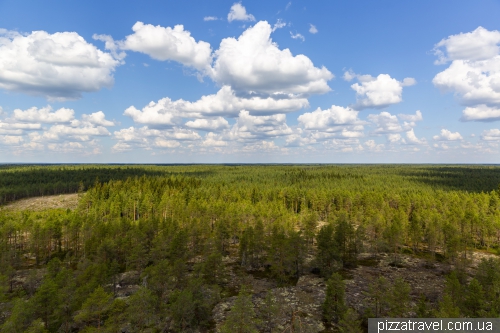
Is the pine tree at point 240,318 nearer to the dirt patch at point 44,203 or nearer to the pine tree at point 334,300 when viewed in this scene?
the pine tree at point 334,300

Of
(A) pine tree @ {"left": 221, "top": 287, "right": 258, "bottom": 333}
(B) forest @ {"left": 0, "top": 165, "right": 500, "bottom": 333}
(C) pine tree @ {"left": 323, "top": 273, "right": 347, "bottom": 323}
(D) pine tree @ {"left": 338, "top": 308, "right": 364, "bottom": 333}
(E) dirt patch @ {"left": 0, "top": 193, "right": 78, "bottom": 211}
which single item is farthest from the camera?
(E) dirt patch @ {"left": 0, "top": 193, "right": 78, "bottom": 211}

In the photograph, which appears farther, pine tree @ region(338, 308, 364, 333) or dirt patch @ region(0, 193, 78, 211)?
dirt patch @ region(0, 193, 78, 211)

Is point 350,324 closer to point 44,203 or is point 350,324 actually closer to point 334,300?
point 334,300

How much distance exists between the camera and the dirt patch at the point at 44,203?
162275mm

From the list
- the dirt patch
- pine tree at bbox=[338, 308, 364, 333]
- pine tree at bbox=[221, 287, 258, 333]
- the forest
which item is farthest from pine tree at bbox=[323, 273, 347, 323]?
the dirt patch

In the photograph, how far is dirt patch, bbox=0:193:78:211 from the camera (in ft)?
532

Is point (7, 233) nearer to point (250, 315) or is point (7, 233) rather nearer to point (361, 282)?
point (250, 315)

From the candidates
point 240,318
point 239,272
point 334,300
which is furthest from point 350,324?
point 239,272

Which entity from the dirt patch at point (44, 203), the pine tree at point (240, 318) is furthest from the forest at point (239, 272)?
the dirt patch at point (44, 203)

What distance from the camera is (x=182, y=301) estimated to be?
40062 millimetres

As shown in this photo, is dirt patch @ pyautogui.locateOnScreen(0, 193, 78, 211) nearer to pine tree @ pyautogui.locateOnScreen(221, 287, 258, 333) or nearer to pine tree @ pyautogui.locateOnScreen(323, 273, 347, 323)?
pine tree @ pyautogui.locateOnScreen(221, 287, 258, 333)

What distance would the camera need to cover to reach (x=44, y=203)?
559 ft

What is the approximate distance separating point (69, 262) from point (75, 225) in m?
10.7

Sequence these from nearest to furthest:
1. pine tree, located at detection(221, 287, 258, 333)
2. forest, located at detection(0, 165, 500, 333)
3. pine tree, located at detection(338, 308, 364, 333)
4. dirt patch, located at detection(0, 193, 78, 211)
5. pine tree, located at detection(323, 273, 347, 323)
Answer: pine tree, located at detection(338, 308, 364, 333) → pine tree, located at detection(221, 287, 258, 333) → forest, located at detection(0, 165, 500, 333) → pine tree, located at detection(323, 273, 347, 323) → dirt patch, located at detection(0, 193, 78, 211)
